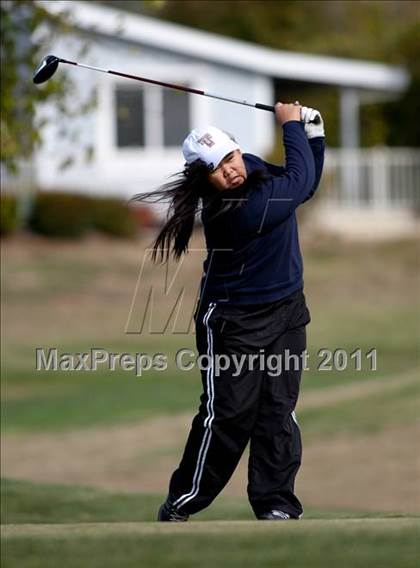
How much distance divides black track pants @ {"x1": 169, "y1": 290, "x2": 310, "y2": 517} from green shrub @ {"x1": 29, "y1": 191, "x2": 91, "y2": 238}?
2099cm

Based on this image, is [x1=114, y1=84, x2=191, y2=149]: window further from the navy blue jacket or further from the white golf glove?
the navy blue jacket

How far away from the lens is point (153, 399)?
16.3 meters

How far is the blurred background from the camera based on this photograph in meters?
11.9

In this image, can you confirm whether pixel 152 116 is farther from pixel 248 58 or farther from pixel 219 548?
pixel 219 548

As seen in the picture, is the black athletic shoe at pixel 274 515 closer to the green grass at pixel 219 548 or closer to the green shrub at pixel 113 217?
the green grass at pixel 219 548

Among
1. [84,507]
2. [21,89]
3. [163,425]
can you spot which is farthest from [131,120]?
[84,507]

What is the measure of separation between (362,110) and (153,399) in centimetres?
2105

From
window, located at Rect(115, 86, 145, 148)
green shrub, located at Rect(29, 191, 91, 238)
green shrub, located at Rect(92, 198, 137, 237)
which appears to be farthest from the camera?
window, located at Rect(115, 86, 145, 148)

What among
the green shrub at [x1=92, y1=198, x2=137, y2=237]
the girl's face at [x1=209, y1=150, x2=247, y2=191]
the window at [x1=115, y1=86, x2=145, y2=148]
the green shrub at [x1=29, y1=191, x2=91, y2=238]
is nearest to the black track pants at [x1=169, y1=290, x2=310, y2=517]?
the girl's face at [x1=209, y1=150, x2=247, y2=191]

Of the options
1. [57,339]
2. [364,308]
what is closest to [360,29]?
[364,308]

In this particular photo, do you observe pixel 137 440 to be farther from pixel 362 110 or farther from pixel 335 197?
pixel 362 110

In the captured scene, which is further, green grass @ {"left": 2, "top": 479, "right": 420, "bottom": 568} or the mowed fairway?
the mowed fairway

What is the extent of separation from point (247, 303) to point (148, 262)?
1818 cm

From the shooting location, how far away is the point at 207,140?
6.80 m
